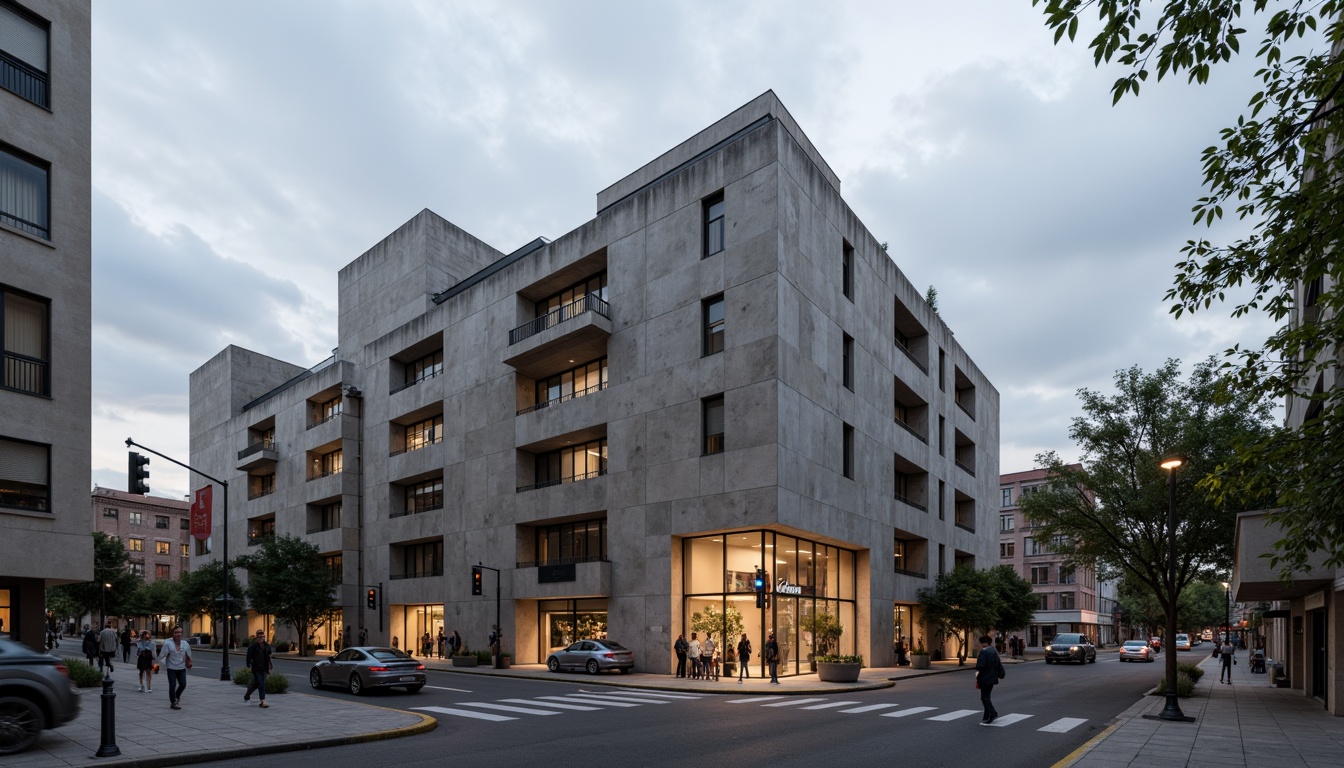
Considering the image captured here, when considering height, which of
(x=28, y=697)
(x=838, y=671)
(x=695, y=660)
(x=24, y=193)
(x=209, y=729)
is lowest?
(x=838, y=671)

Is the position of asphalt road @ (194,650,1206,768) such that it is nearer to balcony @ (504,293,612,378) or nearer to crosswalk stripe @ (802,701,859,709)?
crosswalk stripe @ (802,701,859,709)

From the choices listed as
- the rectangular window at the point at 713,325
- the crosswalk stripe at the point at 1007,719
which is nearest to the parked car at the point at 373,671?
the crosswalk stripe at the point at 1007,719

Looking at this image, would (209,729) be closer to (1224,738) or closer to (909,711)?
(909,711)

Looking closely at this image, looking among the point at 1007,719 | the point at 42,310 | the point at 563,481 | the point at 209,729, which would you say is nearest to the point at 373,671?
the point at 209,729

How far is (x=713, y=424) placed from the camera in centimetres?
3525

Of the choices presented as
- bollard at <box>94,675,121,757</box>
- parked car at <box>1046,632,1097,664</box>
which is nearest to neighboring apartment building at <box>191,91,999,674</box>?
parked car at <box>1046,632,1097,664</box>

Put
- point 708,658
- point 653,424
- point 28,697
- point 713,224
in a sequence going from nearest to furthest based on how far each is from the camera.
Answer: point 28,697
point 708,658
point 713,224
point 653,424

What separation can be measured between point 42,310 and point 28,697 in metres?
10.6

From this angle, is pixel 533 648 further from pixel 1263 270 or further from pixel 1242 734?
pixel 1263 270

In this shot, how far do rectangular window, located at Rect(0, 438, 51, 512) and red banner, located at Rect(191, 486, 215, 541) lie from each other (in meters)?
21.0

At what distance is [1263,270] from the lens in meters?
10.4

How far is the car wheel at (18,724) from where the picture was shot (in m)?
13.3

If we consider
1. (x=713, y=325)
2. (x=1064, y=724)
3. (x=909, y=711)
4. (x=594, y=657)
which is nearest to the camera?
(x=1064, y=724)

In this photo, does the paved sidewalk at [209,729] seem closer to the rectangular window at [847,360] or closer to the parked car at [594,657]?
the parked car at [594,657]
